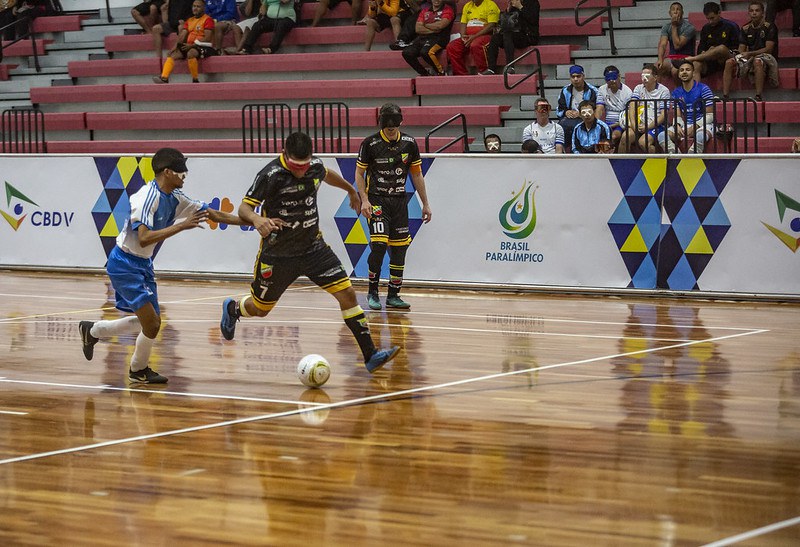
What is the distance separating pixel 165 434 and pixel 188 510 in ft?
5.77

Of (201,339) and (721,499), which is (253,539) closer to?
A: (721,499)

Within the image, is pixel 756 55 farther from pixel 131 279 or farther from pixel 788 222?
pixel 131 279

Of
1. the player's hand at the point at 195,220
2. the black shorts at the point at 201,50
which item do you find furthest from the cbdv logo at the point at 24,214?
the player's hand at the point at 195,220

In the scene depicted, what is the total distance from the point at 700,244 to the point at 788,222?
1.03 meters

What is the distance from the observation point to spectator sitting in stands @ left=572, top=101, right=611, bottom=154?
664 inches

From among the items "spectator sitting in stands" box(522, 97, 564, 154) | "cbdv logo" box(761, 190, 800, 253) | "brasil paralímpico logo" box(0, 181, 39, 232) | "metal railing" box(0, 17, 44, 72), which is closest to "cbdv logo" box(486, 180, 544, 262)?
"cbdv logo" box(761, 190, 800, 253)

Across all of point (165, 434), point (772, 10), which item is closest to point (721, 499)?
point (165, 434)

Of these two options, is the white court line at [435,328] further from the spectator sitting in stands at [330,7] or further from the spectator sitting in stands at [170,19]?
the spectator sitting in stands at [170,19]

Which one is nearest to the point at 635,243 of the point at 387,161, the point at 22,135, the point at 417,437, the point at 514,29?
the point at 387,161

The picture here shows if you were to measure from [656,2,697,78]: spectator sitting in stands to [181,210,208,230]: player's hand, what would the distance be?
451 inches

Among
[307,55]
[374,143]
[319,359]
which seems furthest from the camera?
[307,55]

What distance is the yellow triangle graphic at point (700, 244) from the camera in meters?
14.2

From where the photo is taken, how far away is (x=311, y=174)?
9.25 m

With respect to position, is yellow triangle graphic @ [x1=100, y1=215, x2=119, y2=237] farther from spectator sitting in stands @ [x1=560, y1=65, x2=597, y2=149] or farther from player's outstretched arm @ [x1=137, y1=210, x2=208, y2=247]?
player's outstretched arm @ [x1=137, y1=210, x2=208, y2=247]
